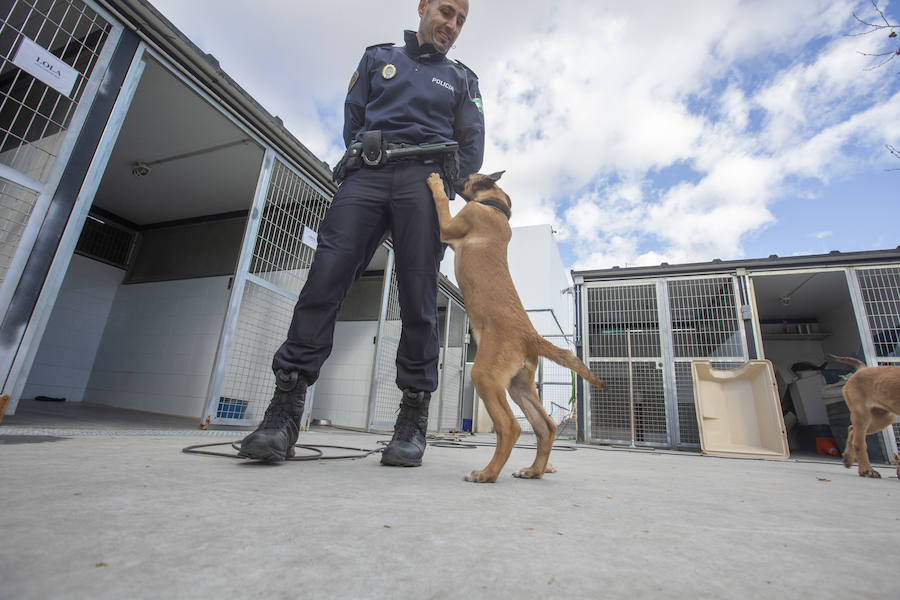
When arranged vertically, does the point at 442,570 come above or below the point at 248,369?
below

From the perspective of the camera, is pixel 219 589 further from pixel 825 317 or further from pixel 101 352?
pixel 825 317

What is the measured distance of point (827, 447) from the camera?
21.1ft

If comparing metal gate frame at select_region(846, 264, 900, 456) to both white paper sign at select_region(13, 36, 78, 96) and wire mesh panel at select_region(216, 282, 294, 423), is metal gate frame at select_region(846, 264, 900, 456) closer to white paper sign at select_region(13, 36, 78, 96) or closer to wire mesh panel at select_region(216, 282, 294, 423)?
wire mesh panel at select_region(216, 282, 294, 423)

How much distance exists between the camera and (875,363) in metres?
5.31

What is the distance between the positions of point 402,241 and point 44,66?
2.20 m

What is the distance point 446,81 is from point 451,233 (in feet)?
2.76

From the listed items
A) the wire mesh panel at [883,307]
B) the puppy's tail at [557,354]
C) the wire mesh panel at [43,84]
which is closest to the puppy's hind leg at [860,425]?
the puppy's tail at [557,354]

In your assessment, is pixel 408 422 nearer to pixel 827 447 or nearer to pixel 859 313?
pixel 859 313

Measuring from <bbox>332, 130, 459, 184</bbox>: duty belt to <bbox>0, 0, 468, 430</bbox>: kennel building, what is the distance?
1.70 m

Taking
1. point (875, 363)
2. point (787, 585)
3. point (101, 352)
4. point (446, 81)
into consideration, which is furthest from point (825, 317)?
point (101, 352)

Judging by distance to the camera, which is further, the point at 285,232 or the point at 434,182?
the point at 285,232

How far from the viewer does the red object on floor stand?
628 centimetres

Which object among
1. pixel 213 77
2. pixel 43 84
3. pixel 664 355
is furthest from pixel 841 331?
pixel 43 84

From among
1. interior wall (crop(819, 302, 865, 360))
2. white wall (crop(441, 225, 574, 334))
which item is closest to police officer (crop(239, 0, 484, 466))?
interior wall (crop(819, 302, 865, 360))
